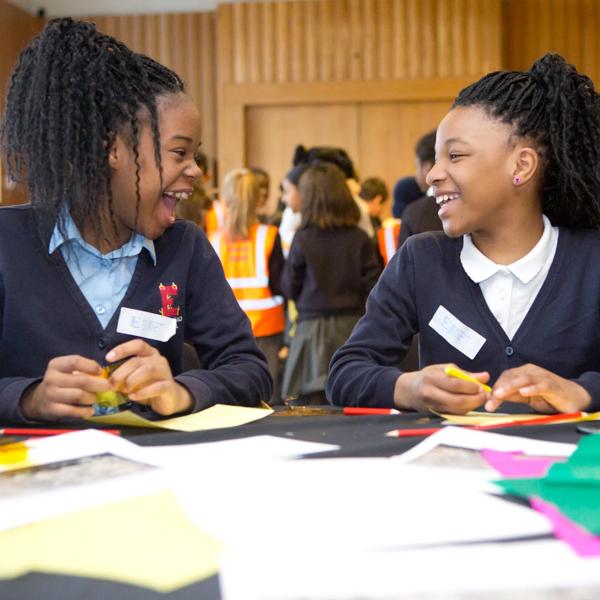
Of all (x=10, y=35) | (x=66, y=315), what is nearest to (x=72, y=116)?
(x=66, y=315)

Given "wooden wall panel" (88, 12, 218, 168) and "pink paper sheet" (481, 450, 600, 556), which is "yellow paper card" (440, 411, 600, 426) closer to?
"pink paper sheet" (481, 450, 600, 556)

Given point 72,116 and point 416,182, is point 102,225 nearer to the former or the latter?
point 72,116

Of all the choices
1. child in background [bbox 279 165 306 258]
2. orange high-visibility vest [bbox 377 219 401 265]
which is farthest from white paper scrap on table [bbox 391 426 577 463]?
child in background [bbox 279 165 306 258]

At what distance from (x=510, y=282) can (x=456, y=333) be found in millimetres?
153

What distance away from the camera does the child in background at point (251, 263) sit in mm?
4766

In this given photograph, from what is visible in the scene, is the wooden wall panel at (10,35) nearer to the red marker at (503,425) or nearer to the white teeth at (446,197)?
the white teeth at (446,197)

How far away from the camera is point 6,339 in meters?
1.69

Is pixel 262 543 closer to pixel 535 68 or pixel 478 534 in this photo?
pixel 478 534

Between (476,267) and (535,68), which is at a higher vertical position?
(535,68)

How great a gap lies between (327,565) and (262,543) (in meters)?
0.07

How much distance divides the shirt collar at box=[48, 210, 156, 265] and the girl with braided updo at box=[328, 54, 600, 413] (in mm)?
422

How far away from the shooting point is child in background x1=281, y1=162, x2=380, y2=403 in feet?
15.6

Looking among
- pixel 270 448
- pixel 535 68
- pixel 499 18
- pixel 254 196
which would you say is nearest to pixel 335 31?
pixel 499 18

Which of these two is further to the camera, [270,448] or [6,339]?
[6,339]
